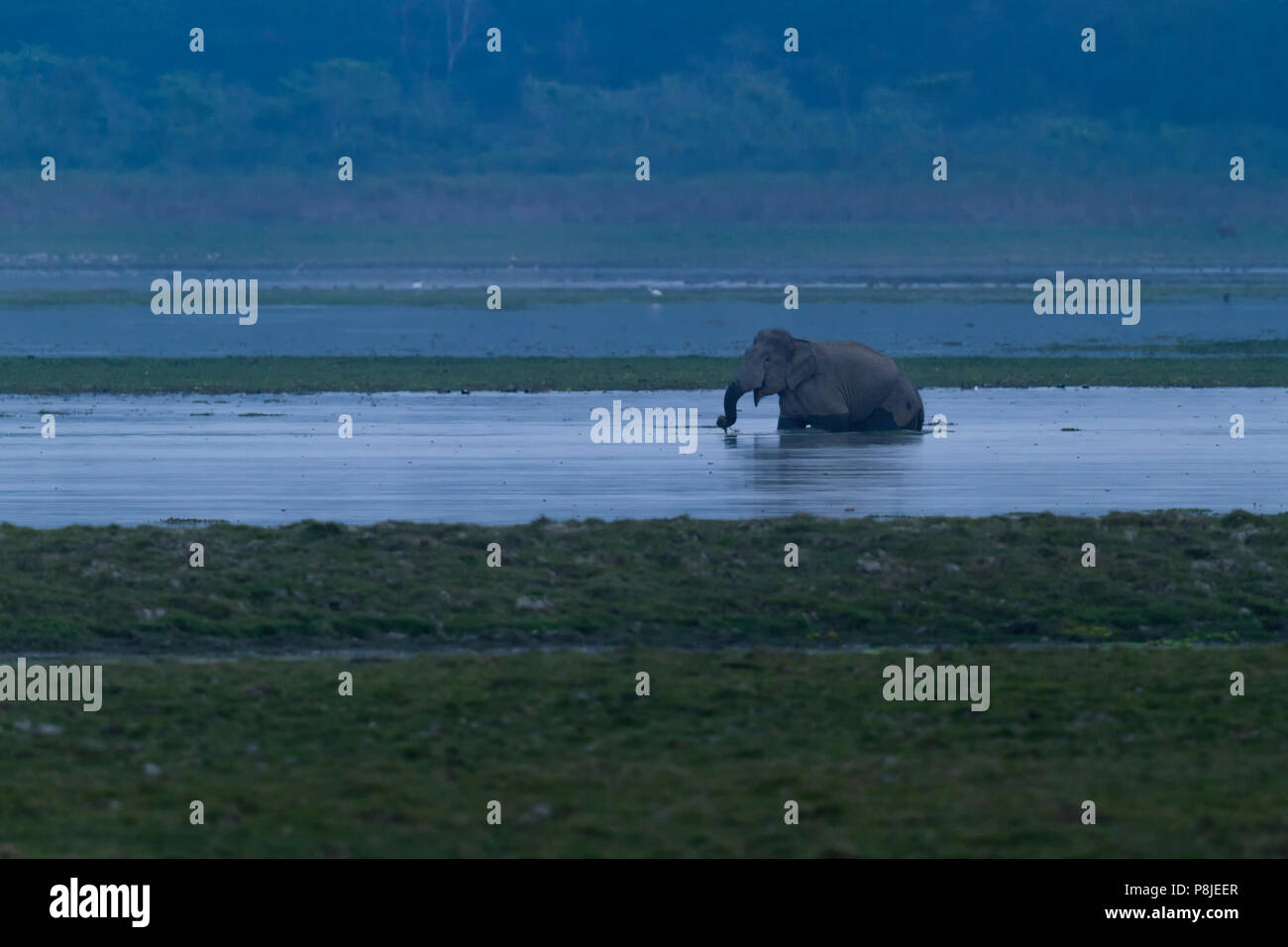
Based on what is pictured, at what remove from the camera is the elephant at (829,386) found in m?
38.2

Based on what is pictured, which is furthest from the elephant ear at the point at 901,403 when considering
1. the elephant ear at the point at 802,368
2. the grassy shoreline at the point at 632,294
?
the grassy shoreline at the point at 632,294

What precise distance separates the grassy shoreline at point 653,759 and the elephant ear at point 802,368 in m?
21.0

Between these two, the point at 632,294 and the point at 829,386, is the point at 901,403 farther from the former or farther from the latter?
the point at 632,294

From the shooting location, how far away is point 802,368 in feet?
126

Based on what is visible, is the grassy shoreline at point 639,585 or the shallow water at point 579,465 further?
the shallow water at point 579,465

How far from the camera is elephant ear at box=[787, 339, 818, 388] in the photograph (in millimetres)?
38438

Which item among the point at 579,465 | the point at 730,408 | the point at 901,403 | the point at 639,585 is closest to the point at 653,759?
the point at 639,585

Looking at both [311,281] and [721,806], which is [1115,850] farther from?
[311,281]

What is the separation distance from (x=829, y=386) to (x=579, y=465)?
881 cm

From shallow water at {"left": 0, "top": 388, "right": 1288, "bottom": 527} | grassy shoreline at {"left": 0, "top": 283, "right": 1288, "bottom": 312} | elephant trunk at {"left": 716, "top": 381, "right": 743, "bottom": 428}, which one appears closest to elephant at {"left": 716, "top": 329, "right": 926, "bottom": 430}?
elephant trunk at {"left": 716, "top": 381, "right": 743, "bottom": 428}

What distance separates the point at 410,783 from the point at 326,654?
532 cm

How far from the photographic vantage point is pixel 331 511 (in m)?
25.2

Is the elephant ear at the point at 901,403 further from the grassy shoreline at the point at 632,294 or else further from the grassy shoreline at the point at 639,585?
the grassy shoreline at the point at 632,294

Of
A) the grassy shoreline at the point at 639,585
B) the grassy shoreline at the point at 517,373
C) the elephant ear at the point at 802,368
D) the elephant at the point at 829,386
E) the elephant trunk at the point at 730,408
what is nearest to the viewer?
the grassy shoreline at the point at 639,585
